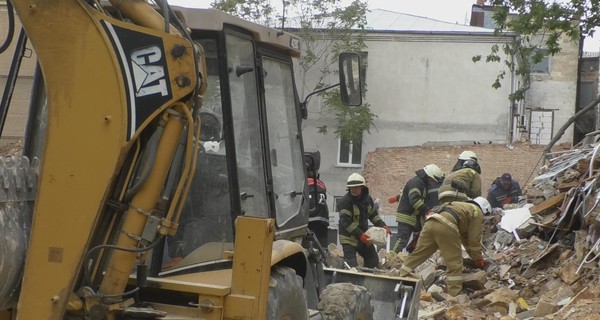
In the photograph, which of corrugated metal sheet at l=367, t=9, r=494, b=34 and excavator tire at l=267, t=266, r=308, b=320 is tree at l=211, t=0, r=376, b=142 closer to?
corrugated metal sheet at l=367, t=9, r=494, b=34

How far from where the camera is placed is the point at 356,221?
487 inches

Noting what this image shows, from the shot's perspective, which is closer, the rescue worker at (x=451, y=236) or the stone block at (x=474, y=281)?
the rescue worker at (x=451, y=236)

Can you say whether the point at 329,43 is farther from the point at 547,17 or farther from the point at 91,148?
the point at 91,148

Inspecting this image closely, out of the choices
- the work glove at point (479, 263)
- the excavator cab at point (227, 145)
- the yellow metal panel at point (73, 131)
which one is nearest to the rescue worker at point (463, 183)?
the work glove at point (479, 263)

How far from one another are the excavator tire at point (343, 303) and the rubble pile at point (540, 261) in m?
3.00

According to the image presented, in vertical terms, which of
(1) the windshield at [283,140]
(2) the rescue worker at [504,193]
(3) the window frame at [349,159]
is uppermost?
(1) the windshield at [283,140]

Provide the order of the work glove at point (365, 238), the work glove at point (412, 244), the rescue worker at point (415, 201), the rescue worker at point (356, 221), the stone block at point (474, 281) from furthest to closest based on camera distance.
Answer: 1. the work glove at point (412, 244)
2. the rescue worker at point (415, 201)
3. the rescue worker at point (356, 221)
4. the work glove at point (365, 238)
5. the stone block at point (474, 281)

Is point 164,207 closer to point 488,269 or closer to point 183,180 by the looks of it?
point 183,180

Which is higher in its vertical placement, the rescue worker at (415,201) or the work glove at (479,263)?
the rescue worker at (415,201)

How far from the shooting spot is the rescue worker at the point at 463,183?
1166cm

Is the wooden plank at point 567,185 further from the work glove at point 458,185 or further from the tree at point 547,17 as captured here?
the tree at point 547,17

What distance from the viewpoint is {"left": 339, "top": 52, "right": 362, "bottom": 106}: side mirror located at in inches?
242

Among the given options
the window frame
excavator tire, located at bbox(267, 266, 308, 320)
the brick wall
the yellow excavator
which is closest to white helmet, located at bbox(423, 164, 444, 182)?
excavator tire, located at bbox(267, 266, 308, 320)

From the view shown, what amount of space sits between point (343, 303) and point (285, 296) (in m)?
1.44
